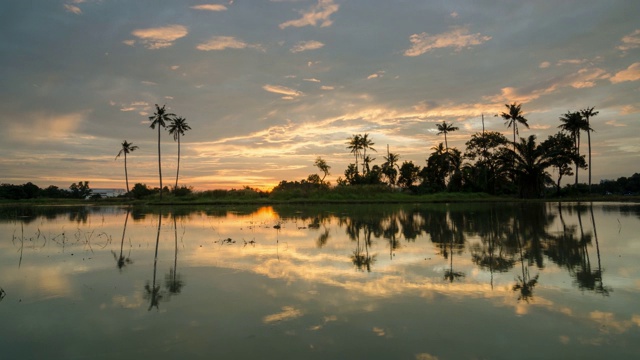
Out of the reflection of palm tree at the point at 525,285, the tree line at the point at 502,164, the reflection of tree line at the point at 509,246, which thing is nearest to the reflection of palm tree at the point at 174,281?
the reflection of tree line at the point at 509,246

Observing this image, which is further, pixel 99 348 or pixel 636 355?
pixel 99 348

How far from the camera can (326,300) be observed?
7113mm

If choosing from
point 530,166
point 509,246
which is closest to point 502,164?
point 530,166

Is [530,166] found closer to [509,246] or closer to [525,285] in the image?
[509,246]

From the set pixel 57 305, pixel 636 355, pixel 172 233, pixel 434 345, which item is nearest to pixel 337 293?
pixel 434 345

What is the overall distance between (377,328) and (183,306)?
365 centimetres

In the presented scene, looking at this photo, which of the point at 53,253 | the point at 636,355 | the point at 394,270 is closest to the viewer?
the point at 636,355

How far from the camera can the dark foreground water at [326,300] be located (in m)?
5.11

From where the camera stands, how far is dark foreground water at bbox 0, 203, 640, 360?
5105 mm

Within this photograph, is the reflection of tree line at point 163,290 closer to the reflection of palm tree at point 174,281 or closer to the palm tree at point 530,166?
the reflection of palm tree at point 174,281

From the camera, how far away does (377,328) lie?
18.6 ft

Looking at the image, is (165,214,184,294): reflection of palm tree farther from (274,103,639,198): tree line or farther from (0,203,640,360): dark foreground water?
(274,103,639,198): tree line

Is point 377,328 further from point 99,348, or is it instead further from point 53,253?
point 53,253

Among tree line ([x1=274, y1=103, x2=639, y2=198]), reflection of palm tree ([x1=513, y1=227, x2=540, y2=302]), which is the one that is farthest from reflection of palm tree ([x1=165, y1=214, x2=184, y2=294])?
tree line ([x1=274, y1=103, x2=639, y2=198])
